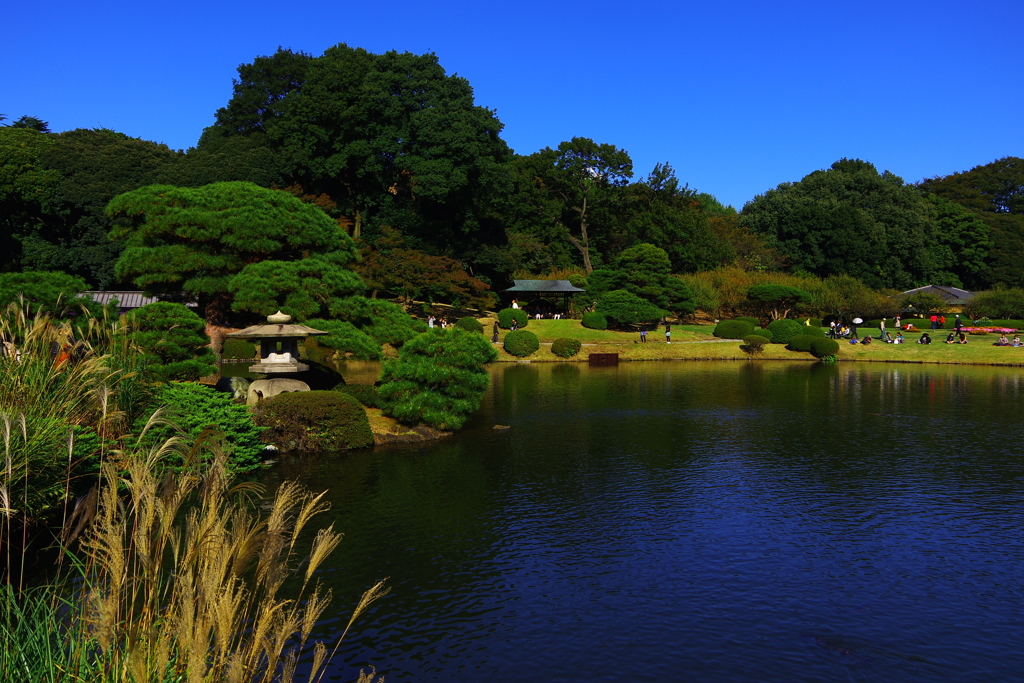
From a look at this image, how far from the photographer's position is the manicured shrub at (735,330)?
180 ft

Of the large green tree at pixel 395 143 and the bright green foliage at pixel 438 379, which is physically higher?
the large green tree at pixel 395 143

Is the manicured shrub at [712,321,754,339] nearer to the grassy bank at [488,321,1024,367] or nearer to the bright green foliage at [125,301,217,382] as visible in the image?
the grassy bank at [488,321,1024,367]

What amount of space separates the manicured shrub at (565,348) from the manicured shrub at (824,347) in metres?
15.3

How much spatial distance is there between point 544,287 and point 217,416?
47.9 meters

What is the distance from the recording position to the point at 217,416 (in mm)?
16797

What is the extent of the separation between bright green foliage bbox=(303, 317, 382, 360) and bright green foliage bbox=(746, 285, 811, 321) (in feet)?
153

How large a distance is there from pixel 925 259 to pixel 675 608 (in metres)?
88.4

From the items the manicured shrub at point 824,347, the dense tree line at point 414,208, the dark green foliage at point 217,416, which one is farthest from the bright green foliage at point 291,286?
the manicured shrub at point 824,347

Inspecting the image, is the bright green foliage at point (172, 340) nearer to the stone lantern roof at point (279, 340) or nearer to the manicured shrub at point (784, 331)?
the stone lantern roof at point (279, 340)

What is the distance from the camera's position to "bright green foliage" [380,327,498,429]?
2189cm

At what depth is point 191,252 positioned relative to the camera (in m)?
24.4

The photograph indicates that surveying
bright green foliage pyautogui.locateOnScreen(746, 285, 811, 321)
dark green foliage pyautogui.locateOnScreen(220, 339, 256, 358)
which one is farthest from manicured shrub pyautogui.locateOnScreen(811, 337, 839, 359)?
dark green foliage pyautogui.locateOnScreen(220, 339, 256, 358)

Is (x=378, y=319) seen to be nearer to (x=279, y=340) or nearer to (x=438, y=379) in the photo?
(x=279, y=340)

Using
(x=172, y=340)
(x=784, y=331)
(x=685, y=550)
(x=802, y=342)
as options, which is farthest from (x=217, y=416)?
(x=784, y=331)
